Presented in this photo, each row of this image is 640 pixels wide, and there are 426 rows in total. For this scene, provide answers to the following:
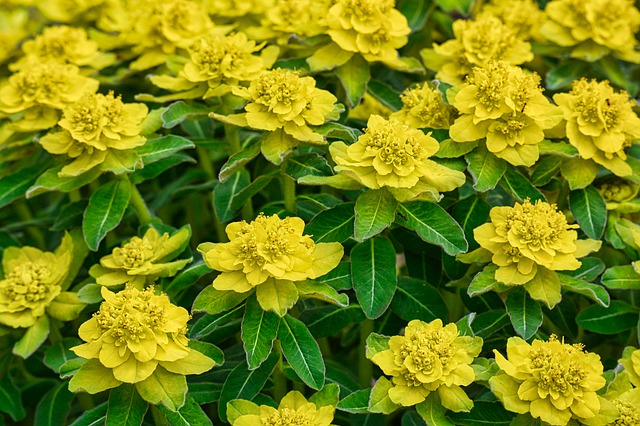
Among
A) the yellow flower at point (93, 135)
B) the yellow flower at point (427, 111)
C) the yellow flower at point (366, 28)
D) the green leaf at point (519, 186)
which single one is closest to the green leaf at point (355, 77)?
the yellow flower at point (366, 28)

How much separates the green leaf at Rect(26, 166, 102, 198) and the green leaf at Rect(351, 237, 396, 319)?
75 cm

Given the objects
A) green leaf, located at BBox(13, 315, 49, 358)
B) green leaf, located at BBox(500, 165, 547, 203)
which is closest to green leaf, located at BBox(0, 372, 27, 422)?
green leaf, located at BBox(13, 315, 49, 358)

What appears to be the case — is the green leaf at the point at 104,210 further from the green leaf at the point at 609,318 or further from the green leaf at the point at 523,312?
the green leaf at the point at 609,318

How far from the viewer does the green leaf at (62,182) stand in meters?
2.07

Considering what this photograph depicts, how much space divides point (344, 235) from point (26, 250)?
952mm

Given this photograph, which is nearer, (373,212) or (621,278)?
(373,212)

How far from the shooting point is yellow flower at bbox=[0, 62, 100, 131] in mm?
2234

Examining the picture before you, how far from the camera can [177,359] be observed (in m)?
1.68

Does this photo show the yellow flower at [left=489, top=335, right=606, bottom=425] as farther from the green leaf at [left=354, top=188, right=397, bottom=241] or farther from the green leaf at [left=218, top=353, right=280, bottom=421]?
the green leaf at [left=218, top=353, right=280, bottom=421]

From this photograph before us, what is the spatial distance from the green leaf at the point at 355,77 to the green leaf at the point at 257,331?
738 mm

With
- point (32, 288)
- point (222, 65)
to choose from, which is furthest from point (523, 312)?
point (32, 288)

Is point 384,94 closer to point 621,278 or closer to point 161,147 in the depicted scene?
point 161,147

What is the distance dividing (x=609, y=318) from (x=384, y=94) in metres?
0.92

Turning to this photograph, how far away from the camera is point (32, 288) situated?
203 centimetres
